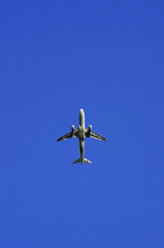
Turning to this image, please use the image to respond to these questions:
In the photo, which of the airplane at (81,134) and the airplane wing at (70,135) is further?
the airplane wing at (70,135)

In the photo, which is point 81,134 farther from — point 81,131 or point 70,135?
point 70,135

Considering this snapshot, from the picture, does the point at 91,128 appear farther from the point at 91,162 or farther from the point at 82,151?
the point at 91,162

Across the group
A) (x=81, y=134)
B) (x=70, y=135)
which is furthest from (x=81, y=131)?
(x=70, y=135)

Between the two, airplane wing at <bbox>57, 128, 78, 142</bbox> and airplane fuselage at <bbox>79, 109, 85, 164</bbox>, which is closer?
airplane fuselage at <bbox>79, 109, 85, 164</bbox>

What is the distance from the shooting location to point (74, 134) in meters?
134

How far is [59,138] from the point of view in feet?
453

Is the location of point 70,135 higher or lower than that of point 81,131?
higher

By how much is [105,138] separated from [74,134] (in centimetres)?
1073

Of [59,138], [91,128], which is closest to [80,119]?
[91,128]

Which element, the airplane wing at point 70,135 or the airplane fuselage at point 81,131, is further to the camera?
the airplane wing at point 70,135

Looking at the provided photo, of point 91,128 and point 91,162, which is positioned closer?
point 91,128

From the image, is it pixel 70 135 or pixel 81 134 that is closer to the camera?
pixel 81 134

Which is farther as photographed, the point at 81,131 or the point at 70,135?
the point at 70,135

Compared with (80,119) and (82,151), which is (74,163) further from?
(80,119)
